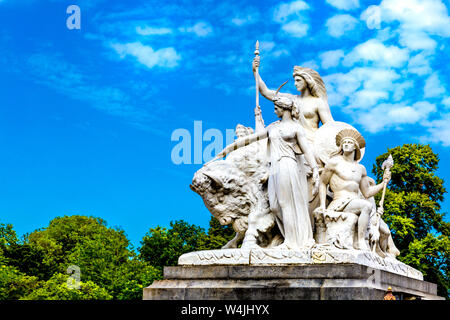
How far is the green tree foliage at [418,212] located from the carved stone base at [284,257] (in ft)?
53.5

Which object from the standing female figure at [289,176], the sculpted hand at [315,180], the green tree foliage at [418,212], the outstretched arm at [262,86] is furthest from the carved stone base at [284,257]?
the green tree foliage at [418,212]

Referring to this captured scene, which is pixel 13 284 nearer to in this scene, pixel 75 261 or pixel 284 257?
pixel 75 261

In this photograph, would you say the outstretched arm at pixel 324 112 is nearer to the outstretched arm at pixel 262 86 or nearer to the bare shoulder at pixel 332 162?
the outstretched arm at pixel 262 86

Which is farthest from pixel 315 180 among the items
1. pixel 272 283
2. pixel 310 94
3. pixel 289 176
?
pixel 310 94

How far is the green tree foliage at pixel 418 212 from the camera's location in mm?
26781

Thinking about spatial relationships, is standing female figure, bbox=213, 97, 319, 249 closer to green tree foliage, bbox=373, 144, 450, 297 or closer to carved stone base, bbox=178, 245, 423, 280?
carved stone base, bbox=178, 245, 423, 280

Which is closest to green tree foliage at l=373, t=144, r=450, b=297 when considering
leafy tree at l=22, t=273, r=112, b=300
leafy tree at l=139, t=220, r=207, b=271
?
leafy tree at l=139, t=220, r=207, b=271

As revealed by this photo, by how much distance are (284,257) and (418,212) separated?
1927 cm

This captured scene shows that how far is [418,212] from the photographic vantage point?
93.8 ft

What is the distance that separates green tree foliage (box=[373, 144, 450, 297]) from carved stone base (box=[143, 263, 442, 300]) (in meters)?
16.3

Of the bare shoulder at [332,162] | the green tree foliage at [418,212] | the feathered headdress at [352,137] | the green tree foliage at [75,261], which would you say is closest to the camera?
the bare shoulder at [332,162]

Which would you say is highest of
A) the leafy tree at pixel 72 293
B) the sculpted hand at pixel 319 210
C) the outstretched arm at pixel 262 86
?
the outstretched arm at pixel 262 86

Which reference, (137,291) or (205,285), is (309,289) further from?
(137,291)

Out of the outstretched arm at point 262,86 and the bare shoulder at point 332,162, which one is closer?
the bare shoulder at point 332,162
